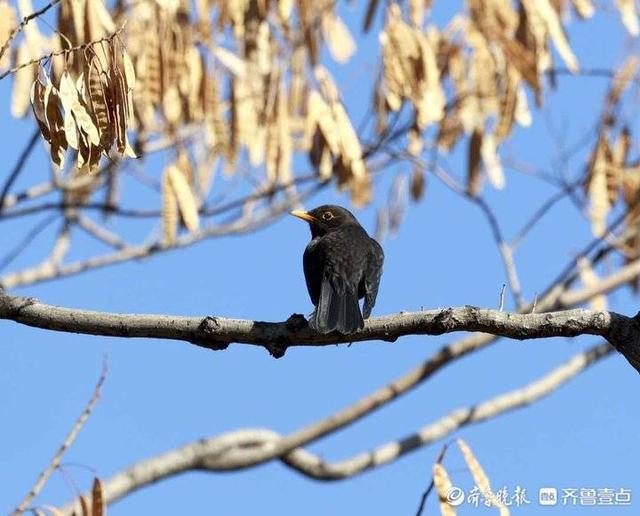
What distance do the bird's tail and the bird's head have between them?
1597 millimetres

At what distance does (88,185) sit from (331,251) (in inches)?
168

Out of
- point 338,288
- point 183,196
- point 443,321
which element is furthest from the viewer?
point 183,196

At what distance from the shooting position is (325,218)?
23.4ft

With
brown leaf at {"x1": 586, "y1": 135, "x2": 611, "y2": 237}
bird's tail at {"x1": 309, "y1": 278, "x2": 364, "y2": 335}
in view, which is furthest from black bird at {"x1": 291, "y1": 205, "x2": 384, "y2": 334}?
brown leaf at {"x1": 586, "y1": 135, "x2": 611, "y2": 237}

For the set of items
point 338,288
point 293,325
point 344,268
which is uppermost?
point 344,268

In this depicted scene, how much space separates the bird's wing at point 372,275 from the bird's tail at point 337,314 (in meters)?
0.39

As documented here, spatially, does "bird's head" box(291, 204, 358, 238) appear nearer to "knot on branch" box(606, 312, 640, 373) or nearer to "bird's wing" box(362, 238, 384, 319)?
"bird's wing" box(362, 238, 384, 319)

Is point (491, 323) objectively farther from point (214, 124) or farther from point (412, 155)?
point (412, 155)

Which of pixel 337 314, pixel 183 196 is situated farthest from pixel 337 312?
pixel 183 196

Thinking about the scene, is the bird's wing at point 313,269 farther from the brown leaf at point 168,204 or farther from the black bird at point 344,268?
the brown leaf at point 168,204

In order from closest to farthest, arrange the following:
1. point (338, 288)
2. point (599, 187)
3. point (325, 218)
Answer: point (338, 288) < point (325, 218) < point (599, 187)

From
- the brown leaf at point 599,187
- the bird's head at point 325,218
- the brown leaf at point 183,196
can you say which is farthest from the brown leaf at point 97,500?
the brown leaf at point 599,187

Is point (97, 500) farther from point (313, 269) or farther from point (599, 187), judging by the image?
point (599, 187)

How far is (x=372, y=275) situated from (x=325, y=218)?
1.10 metres
